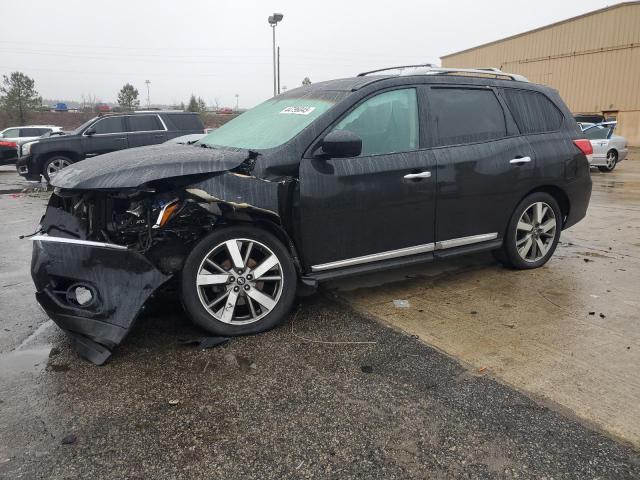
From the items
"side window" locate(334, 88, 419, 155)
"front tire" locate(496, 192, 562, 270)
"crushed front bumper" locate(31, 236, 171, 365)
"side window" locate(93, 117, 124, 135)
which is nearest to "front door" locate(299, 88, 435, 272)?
"side window" locate(334, 88, 419, 155)

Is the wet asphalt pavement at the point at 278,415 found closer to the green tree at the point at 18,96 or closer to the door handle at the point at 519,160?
the door handle at the point at 519,160

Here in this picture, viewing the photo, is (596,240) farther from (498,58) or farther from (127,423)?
(498,58)

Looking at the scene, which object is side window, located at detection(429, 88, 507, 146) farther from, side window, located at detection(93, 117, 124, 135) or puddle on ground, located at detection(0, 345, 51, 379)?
side window, located at detection(93, 117, 124, 135)

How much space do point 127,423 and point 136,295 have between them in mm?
852

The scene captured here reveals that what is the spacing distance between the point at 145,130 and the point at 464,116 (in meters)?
10.5

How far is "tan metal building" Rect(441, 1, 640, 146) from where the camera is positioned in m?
30.3

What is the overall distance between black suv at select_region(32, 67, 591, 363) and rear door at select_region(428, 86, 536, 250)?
1cm

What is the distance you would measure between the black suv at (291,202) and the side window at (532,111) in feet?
0.09

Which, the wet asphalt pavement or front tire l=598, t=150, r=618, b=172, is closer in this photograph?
the wet asphalt pavement

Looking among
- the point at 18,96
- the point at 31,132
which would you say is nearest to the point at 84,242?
the point at 31,132

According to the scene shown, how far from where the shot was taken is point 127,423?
256cm

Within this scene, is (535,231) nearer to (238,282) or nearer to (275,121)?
(275,121)

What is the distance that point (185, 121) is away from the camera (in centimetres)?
1344

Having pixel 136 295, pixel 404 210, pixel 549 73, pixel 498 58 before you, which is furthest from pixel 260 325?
pixel 498 58
